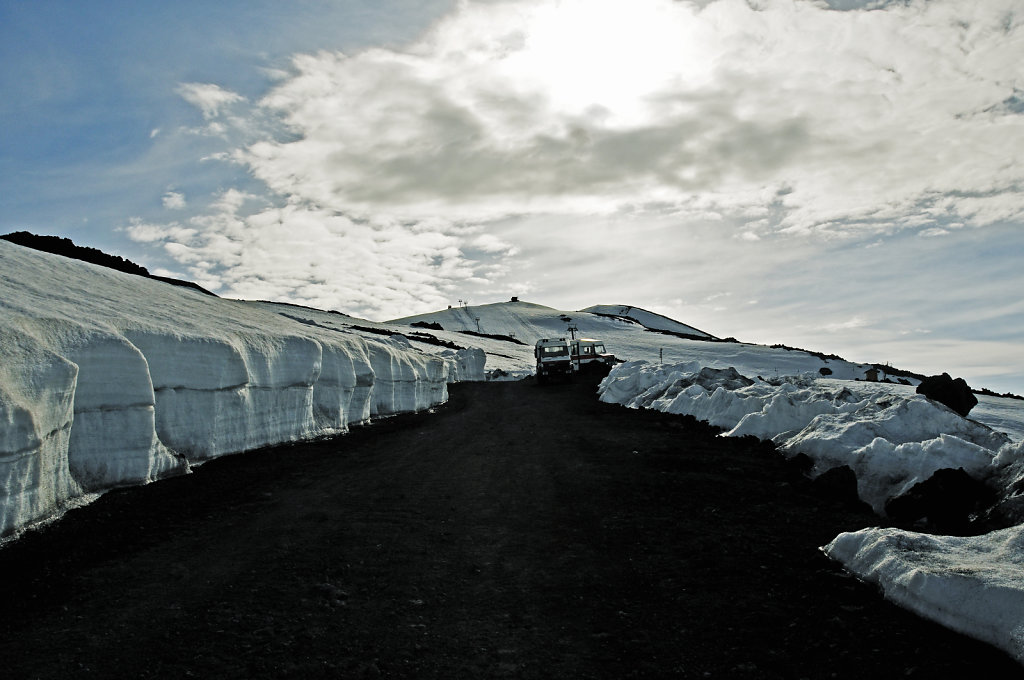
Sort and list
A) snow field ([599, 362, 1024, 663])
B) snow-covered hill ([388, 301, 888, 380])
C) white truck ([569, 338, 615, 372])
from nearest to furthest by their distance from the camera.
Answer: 1. snow field ([599, 362, 1024, 663])
2. white truck ([569, 338, 615, 372])
3. snow-covered hill ([388, 301, 888, 380])

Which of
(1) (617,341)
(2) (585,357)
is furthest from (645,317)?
(2) (585,357)

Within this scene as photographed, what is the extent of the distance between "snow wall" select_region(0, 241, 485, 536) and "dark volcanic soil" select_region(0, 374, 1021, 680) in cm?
56

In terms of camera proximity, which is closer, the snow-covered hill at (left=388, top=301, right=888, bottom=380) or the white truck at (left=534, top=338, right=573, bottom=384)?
the white truck at (left=534, top=338, right=573, bottom=384)

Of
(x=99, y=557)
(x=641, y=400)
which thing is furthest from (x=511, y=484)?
(x=641, y=400)

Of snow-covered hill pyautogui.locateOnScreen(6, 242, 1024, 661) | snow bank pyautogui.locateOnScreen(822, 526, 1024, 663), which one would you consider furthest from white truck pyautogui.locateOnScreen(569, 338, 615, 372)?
snow bank pyautogui.locateOnScreen(822, 526, 1024, 663)

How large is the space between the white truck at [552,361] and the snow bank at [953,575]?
3449 centimetres

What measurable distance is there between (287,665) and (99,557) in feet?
11.4

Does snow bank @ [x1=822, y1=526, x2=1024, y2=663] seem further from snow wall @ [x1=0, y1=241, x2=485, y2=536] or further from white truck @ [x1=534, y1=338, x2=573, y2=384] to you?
white truck @ [x1=534, y1=338, x2=573, y2=384]

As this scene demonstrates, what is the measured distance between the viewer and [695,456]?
1280 centimetres

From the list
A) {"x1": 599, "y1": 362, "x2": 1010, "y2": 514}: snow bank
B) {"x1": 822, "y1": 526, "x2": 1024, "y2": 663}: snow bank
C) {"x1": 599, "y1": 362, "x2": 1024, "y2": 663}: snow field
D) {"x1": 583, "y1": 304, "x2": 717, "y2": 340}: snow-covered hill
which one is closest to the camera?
{"x1": 822, "y1": 526, "x2": 1024, "y2": 663}: snow bank

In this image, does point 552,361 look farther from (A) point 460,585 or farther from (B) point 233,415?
(A) point 460,585

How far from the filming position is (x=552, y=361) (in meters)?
41.4

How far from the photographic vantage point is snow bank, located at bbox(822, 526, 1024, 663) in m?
4.62

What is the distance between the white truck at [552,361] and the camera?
41.2m
